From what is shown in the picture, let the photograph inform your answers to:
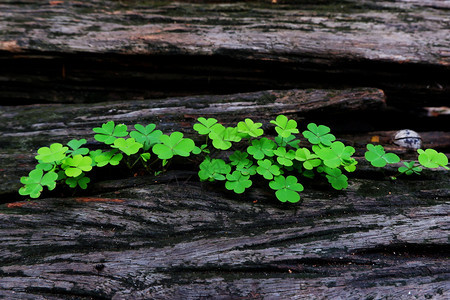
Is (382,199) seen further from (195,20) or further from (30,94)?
(30,94)

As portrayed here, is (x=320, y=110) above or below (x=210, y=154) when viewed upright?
above

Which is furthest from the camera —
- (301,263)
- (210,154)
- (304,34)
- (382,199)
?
(304,34)

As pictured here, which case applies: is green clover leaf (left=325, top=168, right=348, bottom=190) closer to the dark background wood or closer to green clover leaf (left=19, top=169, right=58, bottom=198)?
the dark background wood

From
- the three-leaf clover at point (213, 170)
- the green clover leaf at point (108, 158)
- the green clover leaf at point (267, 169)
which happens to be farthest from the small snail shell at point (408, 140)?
the green clover leaf at point (108, 158)

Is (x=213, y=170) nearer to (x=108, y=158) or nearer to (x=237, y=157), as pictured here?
(x=237, y=157)

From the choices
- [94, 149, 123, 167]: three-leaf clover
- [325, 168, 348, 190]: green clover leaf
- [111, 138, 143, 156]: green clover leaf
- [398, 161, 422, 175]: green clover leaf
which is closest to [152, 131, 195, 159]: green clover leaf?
[111, 138, 143, 156]: green clover leaf

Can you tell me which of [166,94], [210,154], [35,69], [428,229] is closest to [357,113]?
[428,229]
